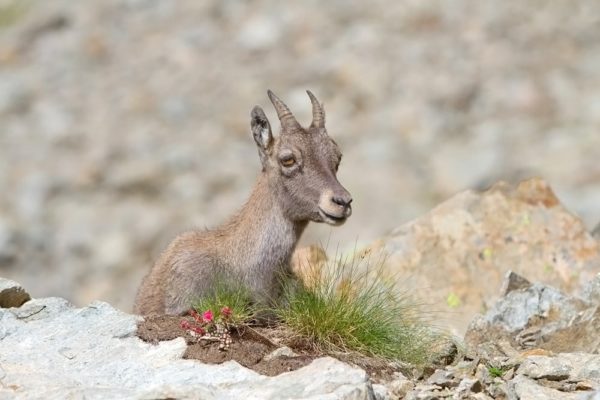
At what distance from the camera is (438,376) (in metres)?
10.4

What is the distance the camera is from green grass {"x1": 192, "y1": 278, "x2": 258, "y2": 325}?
10984mm

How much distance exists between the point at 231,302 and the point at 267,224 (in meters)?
1.88

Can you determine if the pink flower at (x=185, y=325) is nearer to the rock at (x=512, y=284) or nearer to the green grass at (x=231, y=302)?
the green grass at (x=231, y=302)

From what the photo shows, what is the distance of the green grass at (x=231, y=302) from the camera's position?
10984 mm

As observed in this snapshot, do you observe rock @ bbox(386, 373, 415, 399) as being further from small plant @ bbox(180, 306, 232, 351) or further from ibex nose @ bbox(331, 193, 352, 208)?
ibex nose @ bbox(331, 193, 352, 208)

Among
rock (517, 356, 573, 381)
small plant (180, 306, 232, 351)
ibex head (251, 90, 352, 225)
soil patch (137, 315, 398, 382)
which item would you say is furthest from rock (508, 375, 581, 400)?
ibex head (251, 90, 352, 225)

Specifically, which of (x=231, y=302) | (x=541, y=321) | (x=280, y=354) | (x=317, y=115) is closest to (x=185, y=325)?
(x=231, y=302)

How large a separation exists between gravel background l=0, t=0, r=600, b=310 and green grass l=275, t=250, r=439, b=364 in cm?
1184

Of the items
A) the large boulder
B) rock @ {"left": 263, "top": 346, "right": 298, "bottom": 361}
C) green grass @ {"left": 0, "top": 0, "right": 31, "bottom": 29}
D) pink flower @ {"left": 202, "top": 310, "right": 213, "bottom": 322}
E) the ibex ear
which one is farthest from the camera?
green grass @ {"left": 0, "top": 0, "right": 31, "bottom": 29}

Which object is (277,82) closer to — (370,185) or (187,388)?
(370,185)

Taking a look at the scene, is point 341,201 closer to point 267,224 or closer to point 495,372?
point 267,224

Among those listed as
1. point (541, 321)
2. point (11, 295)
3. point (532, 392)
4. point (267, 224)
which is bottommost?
point (532, 392)

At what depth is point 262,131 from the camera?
1337cm

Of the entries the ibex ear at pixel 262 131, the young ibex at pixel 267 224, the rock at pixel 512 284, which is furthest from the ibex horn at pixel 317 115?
the rock at pixel 512 284
